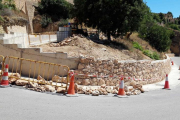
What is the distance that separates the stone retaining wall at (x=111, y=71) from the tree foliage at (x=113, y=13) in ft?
23.4

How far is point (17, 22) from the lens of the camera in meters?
30.6

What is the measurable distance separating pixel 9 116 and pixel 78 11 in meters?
17.6

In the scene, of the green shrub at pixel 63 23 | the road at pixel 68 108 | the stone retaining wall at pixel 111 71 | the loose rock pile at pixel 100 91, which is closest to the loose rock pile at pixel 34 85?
the road at pixel 68 108

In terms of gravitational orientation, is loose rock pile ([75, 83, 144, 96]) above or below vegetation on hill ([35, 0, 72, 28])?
below

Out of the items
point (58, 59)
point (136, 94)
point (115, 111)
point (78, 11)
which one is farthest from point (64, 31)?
point (115, 111)

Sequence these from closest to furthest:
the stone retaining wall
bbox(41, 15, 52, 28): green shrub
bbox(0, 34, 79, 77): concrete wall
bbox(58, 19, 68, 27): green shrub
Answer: bbox(0, 34, 79, 77): concrete wall → the stone retaining wall → bbox(58, 19, 68, 27): green shrub → bbox(41, 15, 52, 28): green shrub

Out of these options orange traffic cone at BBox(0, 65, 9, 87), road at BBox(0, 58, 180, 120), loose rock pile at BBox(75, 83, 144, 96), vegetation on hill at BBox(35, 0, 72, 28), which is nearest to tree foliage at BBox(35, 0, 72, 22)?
vegetation on hill at BBox(35, 0, 72, 28)

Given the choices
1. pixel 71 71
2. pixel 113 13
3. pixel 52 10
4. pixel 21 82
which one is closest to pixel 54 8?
pixel 52 10

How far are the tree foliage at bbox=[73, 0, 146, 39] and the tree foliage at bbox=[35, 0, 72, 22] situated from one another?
68.9 ft

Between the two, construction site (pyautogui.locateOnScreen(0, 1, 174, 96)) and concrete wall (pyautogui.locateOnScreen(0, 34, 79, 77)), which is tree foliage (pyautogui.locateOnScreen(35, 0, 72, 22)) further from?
concrete wall (pyautogui.locateOnScreen(0, 34, 79, 77))

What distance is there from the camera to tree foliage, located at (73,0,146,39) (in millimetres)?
20000

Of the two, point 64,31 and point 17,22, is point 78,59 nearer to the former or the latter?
point 64,31

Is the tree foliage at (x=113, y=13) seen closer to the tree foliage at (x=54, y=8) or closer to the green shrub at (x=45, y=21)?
the green shrub at (x=45, y=21)

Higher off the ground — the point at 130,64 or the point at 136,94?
the point at 130,64
